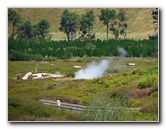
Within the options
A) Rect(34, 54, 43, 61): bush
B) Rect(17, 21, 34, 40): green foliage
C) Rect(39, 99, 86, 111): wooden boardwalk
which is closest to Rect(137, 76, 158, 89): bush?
Rect(39, 99, 86, 111): wooden boardwalk

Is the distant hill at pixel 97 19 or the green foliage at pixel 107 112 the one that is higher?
the distant hill at pixel 97 19

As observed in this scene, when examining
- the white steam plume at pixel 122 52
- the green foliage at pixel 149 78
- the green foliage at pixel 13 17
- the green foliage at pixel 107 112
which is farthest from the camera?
the white steam plume at pixel 122 52

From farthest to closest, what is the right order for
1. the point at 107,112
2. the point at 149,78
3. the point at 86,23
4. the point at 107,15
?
the point at 86,23, the point at 107,15, the point at 149,78, the point at 107,112

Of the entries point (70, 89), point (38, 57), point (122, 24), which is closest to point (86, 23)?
point (122, 24)

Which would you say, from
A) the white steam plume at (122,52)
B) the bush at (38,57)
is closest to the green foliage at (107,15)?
the white steam plume at (122,52)

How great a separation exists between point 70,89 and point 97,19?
1.42 m

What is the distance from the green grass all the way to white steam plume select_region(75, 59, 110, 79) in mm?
78

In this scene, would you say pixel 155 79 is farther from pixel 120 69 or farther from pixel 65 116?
pixel 65 116

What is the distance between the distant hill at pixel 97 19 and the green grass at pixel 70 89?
1.69ft

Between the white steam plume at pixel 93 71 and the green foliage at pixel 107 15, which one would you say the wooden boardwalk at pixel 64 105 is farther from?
the green foliage at pixel 107 15

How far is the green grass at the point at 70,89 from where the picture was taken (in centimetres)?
1705

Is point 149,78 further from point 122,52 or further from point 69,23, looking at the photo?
point 69,23

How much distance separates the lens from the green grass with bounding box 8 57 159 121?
17.0m

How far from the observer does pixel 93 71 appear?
1728cm
